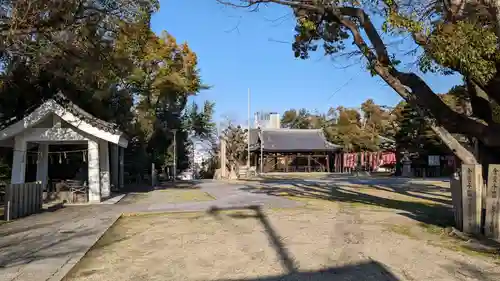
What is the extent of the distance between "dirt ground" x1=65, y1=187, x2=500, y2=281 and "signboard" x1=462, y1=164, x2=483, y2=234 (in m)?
0.59

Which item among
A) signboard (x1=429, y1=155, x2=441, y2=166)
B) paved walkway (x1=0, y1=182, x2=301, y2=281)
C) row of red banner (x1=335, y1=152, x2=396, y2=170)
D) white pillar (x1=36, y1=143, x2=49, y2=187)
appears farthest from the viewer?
row of red banner (x1=335, y1=152, x2=396, y2=170)

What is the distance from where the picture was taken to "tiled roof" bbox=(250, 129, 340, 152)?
4828cm

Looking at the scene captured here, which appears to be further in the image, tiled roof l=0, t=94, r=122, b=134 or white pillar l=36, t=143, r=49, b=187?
white pillar l=36, t=143, r=49, b=187

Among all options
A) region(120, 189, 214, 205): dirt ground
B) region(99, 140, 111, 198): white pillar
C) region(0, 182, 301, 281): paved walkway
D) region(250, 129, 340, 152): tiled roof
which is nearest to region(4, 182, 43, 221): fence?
region(0, 182, 301, 281): paved walkway

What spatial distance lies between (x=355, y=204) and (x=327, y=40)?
5954mm

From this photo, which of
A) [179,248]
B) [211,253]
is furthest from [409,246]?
[179,248]

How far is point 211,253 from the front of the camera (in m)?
7.77

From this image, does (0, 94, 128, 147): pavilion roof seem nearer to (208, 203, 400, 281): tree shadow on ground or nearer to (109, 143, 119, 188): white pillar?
(109, 143, 119, 188): white pillar

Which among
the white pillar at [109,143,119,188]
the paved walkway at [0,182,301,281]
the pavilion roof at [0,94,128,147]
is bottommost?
the paved walkway at [0,182,301,281]

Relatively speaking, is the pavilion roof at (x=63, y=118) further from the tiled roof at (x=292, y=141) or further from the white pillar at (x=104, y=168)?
the tiled roof at (x=292, y=141)

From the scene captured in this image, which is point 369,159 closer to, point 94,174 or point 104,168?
point 104,168

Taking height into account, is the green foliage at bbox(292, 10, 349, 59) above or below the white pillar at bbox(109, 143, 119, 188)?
above

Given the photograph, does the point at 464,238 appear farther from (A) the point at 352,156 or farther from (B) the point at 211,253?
(A) the point at 352,156

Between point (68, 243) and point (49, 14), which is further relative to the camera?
point (49, 14)
